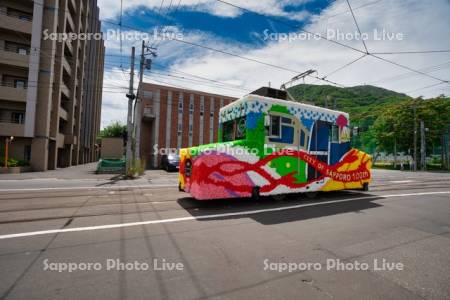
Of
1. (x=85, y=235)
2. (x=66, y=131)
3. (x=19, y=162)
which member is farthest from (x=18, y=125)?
(x=85, y=235)

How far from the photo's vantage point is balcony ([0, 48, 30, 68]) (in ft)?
70.7

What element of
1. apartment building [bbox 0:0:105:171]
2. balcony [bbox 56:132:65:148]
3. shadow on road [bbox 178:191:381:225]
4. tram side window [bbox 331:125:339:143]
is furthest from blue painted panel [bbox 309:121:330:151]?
balcony [bbox 56:132:65:148]

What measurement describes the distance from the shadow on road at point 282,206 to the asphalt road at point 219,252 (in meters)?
0.08

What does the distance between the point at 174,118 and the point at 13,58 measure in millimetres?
20601

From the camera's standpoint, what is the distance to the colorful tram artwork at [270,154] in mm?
7109

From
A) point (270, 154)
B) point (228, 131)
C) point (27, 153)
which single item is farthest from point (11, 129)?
point (270, 154)

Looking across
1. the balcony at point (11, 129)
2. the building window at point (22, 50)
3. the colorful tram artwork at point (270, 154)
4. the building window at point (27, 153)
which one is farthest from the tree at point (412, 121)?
the building window at point (22, 50)

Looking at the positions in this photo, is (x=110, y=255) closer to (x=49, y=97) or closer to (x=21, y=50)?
(x=49, y=97)

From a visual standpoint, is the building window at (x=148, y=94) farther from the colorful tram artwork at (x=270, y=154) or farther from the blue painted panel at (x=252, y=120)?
the blue painted panel at (x=252, y=120)

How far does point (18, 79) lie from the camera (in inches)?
955

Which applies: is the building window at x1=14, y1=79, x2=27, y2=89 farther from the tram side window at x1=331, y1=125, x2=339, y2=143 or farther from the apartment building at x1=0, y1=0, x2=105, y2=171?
the tram side window at x1=331, y1=125, x2=339, y2=143

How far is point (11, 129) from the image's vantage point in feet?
71.7

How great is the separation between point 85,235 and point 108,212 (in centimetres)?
189

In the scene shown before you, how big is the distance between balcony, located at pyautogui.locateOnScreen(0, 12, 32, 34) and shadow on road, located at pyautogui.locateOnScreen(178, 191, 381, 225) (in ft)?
83.4
